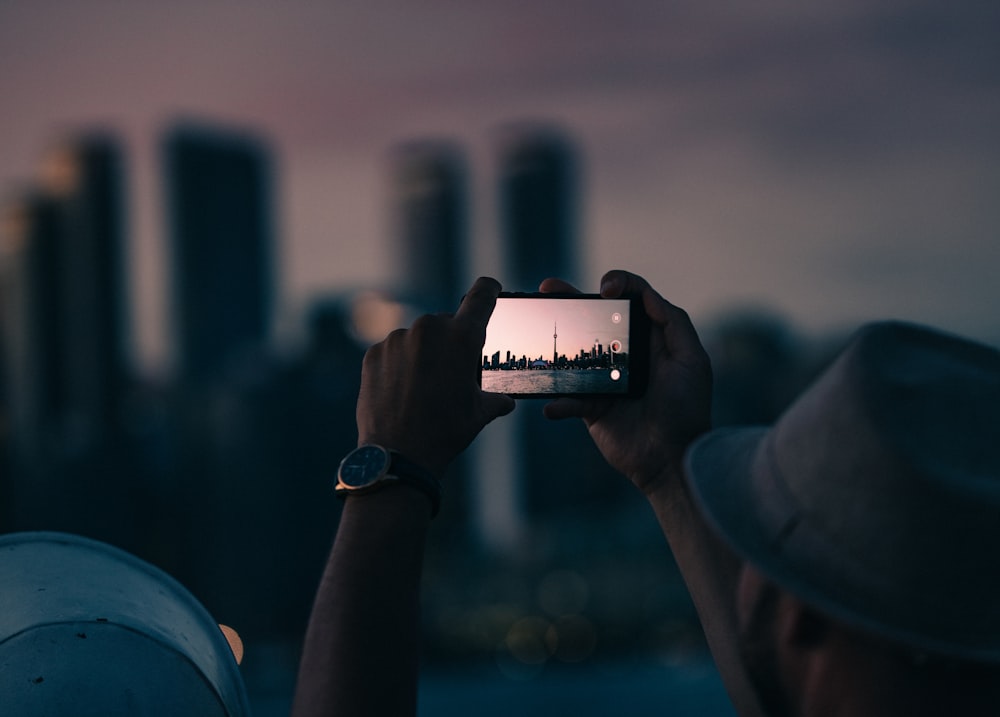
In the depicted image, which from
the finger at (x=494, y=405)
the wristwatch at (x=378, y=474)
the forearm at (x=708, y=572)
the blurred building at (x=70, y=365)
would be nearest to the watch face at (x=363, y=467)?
the wristwatch at (x=378, y=474)

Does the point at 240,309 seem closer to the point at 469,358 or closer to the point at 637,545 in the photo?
the point at 637,545

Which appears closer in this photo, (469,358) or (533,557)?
(469,358)

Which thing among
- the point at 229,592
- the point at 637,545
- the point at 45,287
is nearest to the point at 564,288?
the point at 637,545

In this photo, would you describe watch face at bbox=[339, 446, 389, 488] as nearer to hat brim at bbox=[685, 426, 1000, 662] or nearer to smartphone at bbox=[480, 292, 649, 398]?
hat brim at bbox=[685, 426, 1000, 662]

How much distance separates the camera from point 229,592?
121438 mm

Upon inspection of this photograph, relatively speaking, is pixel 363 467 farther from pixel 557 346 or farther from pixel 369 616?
pixel 557 346

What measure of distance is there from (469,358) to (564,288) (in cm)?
65

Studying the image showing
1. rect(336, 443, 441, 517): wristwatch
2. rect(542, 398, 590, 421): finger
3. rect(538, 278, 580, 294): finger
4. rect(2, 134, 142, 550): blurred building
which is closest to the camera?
rect(336, 443, 441, 517): wristwatch

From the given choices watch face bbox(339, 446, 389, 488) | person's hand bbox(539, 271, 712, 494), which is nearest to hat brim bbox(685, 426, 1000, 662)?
watch face bbox(339, 446, 389, 488)

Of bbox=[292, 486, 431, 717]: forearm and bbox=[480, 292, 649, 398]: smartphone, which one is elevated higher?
bbox=[480, 292, 649, 398]: smartphone

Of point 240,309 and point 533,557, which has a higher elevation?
point 240,309

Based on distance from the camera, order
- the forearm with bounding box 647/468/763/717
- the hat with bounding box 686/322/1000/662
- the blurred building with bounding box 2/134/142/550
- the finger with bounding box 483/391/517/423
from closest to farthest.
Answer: the hat with bounding box 686/322/1000/662 < the finger with bounding box 483/391/517/423 < the forearm with bounding box 647/468/763/717 < the blurred building with bounding box 2/134/142/550

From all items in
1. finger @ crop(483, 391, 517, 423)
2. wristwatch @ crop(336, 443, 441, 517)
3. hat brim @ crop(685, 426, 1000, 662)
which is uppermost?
finger @ crop(483, 391, 517, 423)

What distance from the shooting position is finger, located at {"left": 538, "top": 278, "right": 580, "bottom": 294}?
90.7 inches
